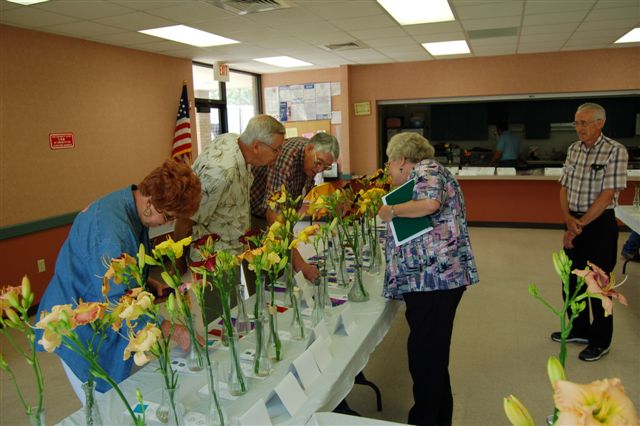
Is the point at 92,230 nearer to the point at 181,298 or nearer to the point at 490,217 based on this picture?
the point at 181,298

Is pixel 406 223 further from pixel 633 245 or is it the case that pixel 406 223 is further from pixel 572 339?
pixel 633 245

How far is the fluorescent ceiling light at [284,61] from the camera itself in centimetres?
709

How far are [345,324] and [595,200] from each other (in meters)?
2.16

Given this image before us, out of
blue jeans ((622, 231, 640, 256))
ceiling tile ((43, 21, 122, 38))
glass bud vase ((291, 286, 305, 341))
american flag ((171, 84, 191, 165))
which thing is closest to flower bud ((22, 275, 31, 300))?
glass bud vase ((291, 286, 305, 341))

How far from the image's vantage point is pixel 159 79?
627 cm

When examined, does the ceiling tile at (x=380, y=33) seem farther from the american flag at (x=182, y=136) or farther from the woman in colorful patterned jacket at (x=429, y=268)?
the woman in colorful patterned jacket at (x=429, y=268)

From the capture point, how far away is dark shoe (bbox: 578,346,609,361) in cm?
337

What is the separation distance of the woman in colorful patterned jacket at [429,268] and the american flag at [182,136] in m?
4.69

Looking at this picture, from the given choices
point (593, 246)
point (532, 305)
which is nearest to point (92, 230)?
point (593, 246)

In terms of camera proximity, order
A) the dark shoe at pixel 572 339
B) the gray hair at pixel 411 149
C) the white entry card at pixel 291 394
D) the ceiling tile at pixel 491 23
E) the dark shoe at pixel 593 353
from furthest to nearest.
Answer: the ceiling tile at pixel 491 23 < the dark shoe at pixel 572 339 < the dark shoe at pixel 593 353 < the gray hair at pixel 411 149 < the white entry card at pixel 291 394

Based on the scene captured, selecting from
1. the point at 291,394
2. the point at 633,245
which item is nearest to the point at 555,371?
the point at 291,394

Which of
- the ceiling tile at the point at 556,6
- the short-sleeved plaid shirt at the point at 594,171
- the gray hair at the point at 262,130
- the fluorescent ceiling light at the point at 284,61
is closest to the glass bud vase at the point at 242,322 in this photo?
the gray hair at the point at 262,130

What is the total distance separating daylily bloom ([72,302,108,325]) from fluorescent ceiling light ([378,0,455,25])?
3.76m

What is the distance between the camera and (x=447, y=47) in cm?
660
